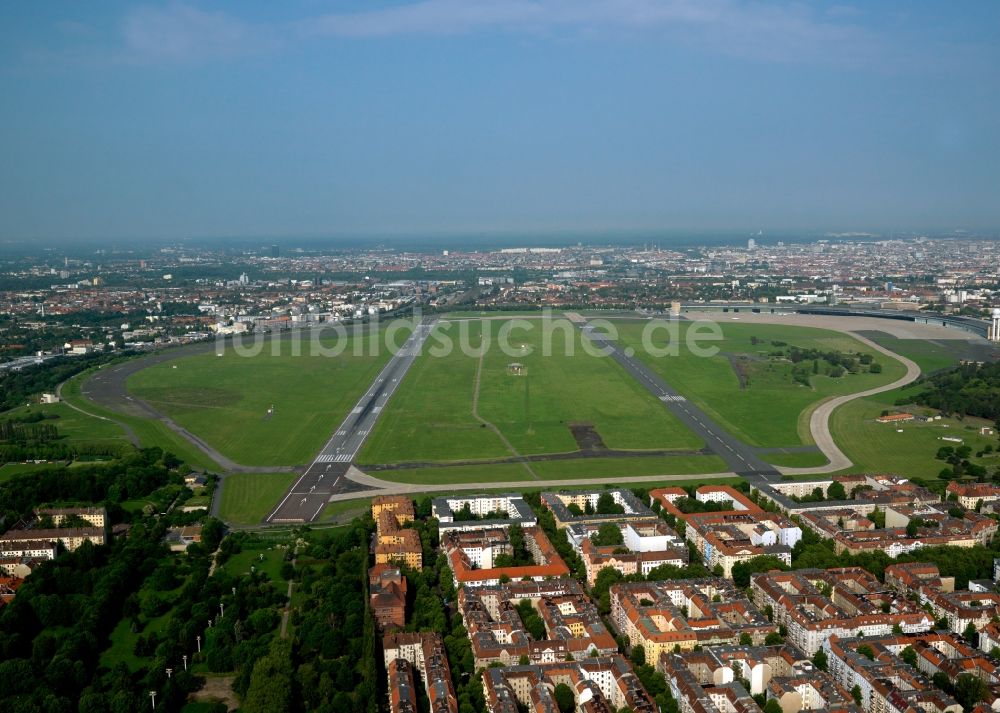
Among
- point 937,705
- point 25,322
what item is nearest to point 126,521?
point 937,705

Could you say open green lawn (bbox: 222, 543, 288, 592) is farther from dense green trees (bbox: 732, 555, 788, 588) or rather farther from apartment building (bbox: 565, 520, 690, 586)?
dense green trees (bbox: 732, 555, 788, 588)

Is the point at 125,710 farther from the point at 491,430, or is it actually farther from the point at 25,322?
the point at 25,322

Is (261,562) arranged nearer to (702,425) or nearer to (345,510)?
(345,510)

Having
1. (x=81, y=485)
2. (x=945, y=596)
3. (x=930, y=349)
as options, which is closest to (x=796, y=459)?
(x=945, y=596)

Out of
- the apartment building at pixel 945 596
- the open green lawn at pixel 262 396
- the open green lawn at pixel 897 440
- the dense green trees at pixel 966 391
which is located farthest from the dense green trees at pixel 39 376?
the dense green trees at pixel 966 391

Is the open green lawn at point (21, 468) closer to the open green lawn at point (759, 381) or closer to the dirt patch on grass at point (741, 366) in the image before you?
the open green lawn at point (759, 381)

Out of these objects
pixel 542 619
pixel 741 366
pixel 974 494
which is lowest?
pixel 542 619
